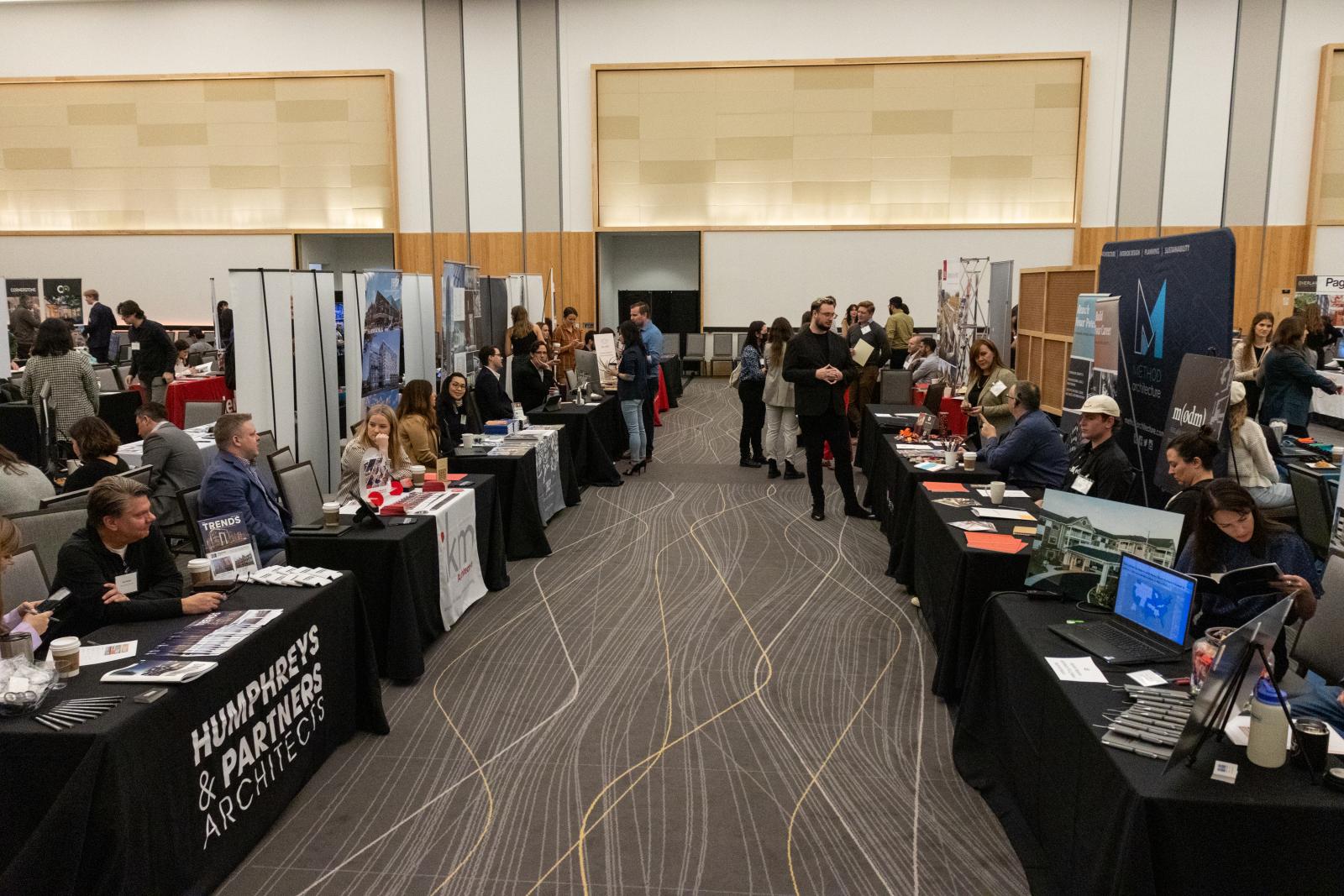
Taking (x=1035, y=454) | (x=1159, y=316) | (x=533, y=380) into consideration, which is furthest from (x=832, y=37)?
(x=1035, y=454)

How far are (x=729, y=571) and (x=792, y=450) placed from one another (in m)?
3.22

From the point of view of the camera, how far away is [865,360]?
9797 mm

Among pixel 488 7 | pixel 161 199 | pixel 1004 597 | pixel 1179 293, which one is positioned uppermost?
pixel 488 7

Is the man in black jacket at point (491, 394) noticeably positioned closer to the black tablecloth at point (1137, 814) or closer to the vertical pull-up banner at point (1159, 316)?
the vertical pull-up banner at point (1159, 316)

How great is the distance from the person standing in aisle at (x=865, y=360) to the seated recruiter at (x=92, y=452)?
6523 mm

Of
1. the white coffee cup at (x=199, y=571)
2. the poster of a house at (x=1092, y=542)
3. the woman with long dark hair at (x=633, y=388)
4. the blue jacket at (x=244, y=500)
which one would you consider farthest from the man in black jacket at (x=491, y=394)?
the poster of a house at (x=1092, y=542)

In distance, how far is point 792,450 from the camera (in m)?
9.23

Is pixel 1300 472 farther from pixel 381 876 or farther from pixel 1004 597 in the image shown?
pixel 381 876

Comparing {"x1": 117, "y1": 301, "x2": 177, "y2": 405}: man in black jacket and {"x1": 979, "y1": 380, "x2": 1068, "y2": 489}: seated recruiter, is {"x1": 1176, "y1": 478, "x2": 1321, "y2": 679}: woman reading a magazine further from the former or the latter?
{"x1": 117, "y1": 301, "x2": 177, "y2": 405}: man in black jacket

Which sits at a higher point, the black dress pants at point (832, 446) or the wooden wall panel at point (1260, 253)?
the wooden wall panel at point (1260, 253)

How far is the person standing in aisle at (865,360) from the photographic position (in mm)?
9891

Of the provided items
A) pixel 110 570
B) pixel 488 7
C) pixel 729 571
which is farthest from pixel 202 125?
pixel 110 570

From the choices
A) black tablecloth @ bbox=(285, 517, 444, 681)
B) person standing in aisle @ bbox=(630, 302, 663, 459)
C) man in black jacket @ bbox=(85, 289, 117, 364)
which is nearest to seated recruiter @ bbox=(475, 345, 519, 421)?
person standing in aisle @ bbox=(630, 302, 663, 459)

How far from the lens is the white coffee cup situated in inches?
138
